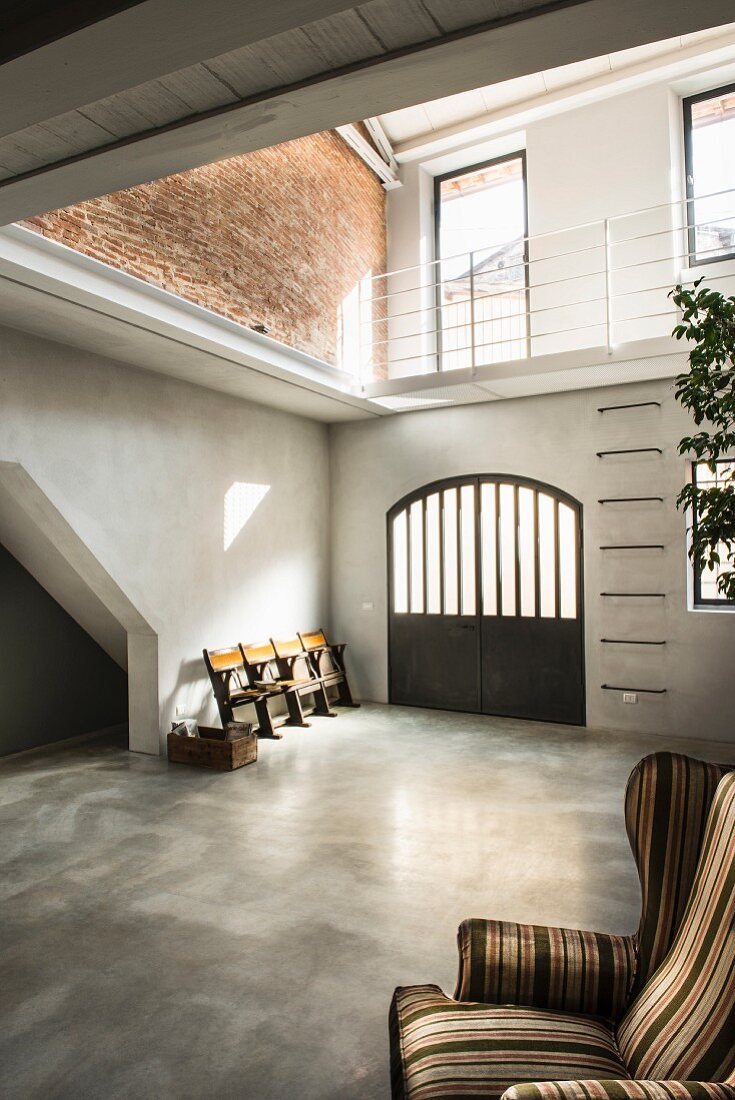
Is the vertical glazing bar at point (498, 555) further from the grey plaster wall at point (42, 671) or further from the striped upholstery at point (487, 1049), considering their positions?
the striped upholstery at point (487, 1049)

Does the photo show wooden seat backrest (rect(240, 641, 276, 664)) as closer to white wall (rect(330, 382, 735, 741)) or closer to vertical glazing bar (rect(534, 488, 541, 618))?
white wall (rect(330, 382, 735, 741))

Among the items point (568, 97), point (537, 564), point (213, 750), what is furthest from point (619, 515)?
point (568, 97)

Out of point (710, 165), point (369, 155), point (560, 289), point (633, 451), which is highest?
point (369, 155)

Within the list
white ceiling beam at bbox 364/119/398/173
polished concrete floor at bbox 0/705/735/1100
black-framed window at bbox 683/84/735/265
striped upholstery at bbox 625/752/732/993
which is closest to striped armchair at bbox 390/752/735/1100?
striped upholstery at bbox 625/752/732/993

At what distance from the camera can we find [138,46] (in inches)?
66.4

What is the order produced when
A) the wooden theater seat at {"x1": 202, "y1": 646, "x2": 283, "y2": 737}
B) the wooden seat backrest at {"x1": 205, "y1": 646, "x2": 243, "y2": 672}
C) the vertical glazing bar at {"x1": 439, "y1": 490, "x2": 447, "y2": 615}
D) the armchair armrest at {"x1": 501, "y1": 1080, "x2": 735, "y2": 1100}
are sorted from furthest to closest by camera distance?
the vertical glazing bar at {"x1": 439, "y1": 490, "x2": 447, "y2": 615}
the wooden seat backrest at {"x1": 205, "y1": 646, "x2": 243, "y2": 672}
the wooden theater seat at {"x1": 202, "y1": 646, "x2": 283, "y2": 737}
the armchair armrest at {"x1": 501, "y1": 1080, "x2": 735, "y2": 1100}

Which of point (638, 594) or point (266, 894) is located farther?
point (638, 594)

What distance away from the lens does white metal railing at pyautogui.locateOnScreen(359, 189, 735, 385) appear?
6.95 meters

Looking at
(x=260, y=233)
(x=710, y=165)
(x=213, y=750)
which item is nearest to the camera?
(x=213, y=750)

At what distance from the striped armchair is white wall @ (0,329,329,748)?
468cm

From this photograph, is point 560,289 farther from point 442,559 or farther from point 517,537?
point 442,559

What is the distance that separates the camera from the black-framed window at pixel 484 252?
8.39 metres

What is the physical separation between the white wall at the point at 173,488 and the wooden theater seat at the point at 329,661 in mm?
268

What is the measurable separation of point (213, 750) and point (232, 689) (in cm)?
114
